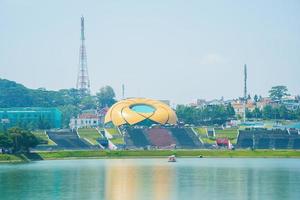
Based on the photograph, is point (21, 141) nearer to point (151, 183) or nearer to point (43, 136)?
point (43, 136)

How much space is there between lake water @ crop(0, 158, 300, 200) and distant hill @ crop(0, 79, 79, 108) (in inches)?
2574

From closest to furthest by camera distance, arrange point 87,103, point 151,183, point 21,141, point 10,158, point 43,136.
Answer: point 151,183 → point 10,158 → point 21,141 → point 43,136 → point 87,103

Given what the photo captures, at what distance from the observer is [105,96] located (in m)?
124

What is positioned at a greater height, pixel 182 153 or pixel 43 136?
pixel 43 136

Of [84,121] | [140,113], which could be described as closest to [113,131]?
[140,113]

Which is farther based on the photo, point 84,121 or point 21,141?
point 84,121

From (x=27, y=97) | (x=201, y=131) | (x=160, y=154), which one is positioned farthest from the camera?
(x=27, y=97)

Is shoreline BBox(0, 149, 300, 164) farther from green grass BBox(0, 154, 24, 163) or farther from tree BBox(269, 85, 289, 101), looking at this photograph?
tree BBox(269, 85, 289, 101)

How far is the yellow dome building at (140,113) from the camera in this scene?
85519mm

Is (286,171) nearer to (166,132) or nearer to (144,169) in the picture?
(144,169)

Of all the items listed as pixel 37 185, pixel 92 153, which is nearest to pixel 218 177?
pixel 37 185

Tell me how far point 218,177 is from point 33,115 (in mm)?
57968

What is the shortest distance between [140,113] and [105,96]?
126 feet

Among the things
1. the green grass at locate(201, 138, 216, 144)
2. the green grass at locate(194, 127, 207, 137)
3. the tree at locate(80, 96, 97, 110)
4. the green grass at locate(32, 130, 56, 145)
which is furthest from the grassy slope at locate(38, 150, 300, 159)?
the tree at locate(80, 96, 97, 110)
